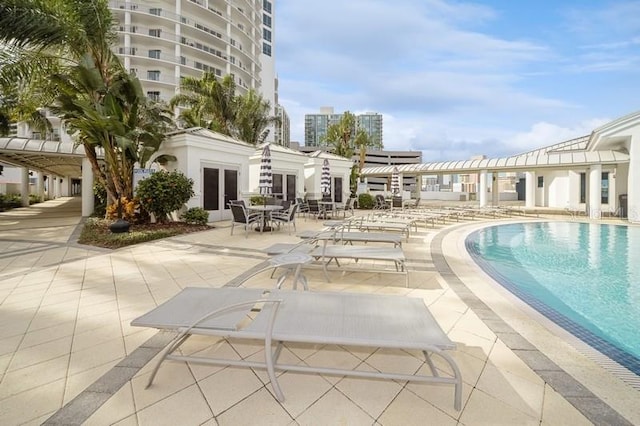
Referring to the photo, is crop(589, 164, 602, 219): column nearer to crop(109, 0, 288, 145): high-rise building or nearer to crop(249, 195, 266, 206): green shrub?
crop(249, 195, 266, 206): green shrub

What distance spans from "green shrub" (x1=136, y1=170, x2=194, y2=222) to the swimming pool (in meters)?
8.85

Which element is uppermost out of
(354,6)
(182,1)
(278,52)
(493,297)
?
(278,52)

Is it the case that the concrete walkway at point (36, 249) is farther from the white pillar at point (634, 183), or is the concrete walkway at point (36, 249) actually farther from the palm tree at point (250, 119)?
the white pillar at point (634, 183)

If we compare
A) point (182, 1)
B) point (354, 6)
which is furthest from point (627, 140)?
point (182, 1)

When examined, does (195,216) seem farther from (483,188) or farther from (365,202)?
(483,188)

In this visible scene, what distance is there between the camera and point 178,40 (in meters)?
38.4

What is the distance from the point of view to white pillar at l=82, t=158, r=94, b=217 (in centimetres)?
1575

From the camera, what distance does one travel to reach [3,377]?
241cm

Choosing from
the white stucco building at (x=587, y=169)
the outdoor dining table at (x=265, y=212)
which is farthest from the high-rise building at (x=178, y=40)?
the outdoor dining table at (x=265, y=212)

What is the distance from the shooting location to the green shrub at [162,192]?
Result: 32.5 ft

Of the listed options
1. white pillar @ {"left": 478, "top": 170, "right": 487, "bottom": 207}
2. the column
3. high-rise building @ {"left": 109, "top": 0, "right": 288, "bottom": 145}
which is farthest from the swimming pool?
high-rise building @ {"left": 109, "top": 0, "right": 288, "bottom": 145}

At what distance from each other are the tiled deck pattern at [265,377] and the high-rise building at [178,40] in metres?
38.3

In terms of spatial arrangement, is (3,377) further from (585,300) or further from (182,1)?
(182,1)

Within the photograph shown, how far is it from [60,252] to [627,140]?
2351 cm
